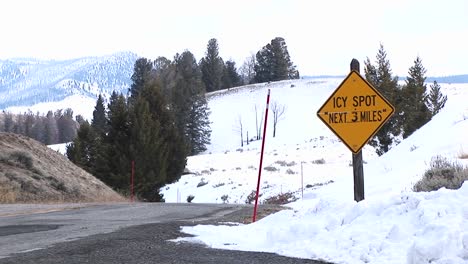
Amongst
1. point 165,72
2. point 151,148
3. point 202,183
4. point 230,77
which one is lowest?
point 202,183

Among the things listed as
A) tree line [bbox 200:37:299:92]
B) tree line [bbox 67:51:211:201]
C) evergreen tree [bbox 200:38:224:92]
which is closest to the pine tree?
tree line [bbox 67:51:211:201]

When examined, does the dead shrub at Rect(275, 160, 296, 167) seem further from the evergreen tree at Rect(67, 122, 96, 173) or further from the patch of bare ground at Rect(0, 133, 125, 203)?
the patch of bare ground at Rect(0, 133, 125, 203)

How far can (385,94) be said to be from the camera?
3272cm

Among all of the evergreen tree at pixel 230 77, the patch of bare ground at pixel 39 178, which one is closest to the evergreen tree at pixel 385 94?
the patch of bare ground at pixel 39 178

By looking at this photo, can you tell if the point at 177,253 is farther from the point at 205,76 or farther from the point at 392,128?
the point at 205,76

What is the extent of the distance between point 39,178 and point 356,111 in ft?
49.6

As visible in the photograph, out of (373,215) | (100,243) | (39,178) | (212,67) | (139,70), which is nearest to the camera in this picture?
(373,215)

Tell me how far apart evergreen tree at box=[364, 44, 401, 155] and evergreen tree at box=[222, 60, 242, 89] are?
93.4m

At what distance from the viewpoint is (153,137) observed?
34.3m

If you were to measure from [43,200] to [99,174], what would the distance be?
1395 cm

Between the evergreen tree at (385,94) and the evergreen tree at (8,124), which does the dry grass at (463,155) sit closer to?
the evergreen tree at (385,94)

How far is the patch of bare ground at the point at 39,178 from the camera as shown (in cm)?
1912

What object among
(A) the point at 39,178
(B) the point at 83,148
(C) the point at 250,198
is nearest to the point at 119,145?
(C) the point at 250,198

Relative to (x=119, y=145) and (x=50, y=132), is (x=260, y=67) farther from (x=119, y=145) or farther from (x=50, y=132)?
(x=119, y=145)
